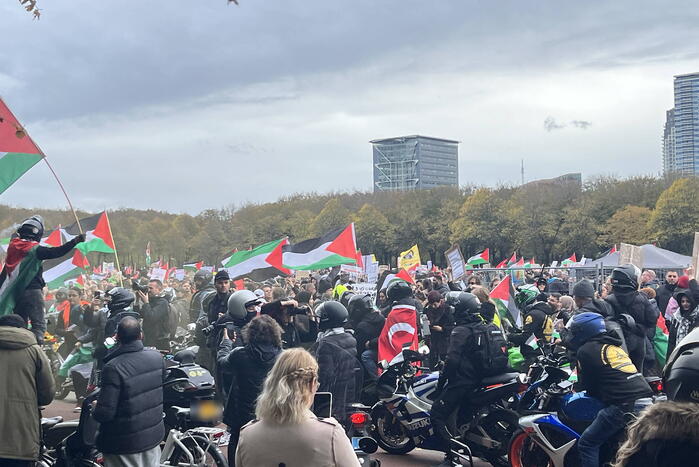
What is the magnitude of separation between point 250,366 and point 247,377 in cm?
9

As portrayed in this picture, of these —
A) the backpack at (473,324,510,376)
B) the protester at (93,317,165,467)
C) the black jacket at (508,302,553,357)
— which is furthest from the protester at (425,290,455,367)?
the protester at (93,317,165,467)

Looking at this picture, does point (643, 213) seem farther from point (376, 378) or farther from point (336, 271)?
point (376, 378)

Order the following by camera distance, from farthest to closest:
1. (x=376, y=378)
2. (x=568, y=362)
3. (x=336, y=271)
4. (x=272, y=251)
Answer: (x=336, y=271) < (x=272, y=251) < (x=376, y=378) < (x=568, y=362)

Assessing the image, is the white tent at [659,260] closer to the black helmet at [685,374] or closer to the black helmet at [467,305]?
the black helmet at [467,305]

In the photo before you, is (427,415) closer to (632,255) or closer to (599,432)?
(599,432)

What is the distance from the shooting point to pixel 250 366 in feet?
19.6

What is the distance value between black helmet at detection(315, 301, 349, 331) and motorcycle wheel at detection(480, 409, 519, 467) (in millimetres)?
1761

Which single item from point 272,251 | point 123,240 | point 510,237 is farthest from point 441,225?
point 272,251

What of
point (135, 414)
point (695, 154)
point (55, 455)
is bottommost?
point (55, 455)

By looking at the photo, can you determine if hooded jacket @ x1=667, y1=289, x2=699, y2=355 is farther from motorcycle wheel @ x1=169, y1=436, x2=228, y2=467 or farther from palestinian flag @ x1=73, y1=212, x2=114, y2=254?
palestinian flag @ x1=73, y1=212, x2=114, y2=254

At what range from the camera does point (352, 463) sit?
11.3 feet

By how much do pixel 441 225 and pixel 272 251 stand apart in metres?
43.8

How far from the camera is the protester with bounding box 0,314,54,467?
5.67m

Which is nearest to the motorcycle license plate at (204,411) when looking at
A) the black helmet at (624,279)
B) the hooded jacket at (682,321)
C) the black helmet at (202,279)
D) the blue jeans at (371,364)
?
the blue jeans at (371,364)
